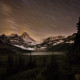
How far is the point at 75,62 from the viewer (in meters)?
23.6

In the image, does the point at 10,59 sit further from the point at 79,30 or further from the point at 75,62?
the point at 79,30

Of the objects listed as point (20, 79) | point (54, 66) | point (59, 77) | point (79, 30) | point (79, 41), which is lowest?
point (20, 79)

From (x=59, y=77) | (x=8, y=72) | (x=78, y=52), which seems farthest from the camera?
(x=78, y=52)

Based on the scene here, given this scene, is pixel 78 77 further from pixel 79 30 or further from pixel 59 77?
pixel 79 30

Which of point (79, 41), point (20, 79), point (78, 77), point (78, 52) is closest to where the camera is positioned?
point (78, 77)

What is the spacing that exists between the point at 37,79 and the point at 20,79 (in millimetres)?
3353

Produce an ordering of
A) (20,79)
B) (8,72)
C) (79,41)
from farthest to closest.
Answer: (79,41)
(8,72)
(20,79)

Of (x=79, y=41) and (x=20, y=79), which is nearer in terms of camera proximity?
(x=20, y=79)

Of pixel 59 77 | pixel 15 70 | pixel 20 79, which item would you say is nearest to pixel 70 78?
pixel 59 77

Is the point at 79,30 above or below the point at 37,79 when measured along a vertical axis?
above

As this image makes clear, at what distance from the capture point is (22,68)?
23953 mm

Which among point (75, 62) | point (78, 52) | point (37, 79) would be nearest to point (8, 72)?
point (37, 79)

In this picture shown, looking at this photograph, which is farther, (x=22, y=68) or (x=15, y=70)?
(x=22, y=68)

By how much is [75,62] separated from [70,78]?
11041 millimetres
